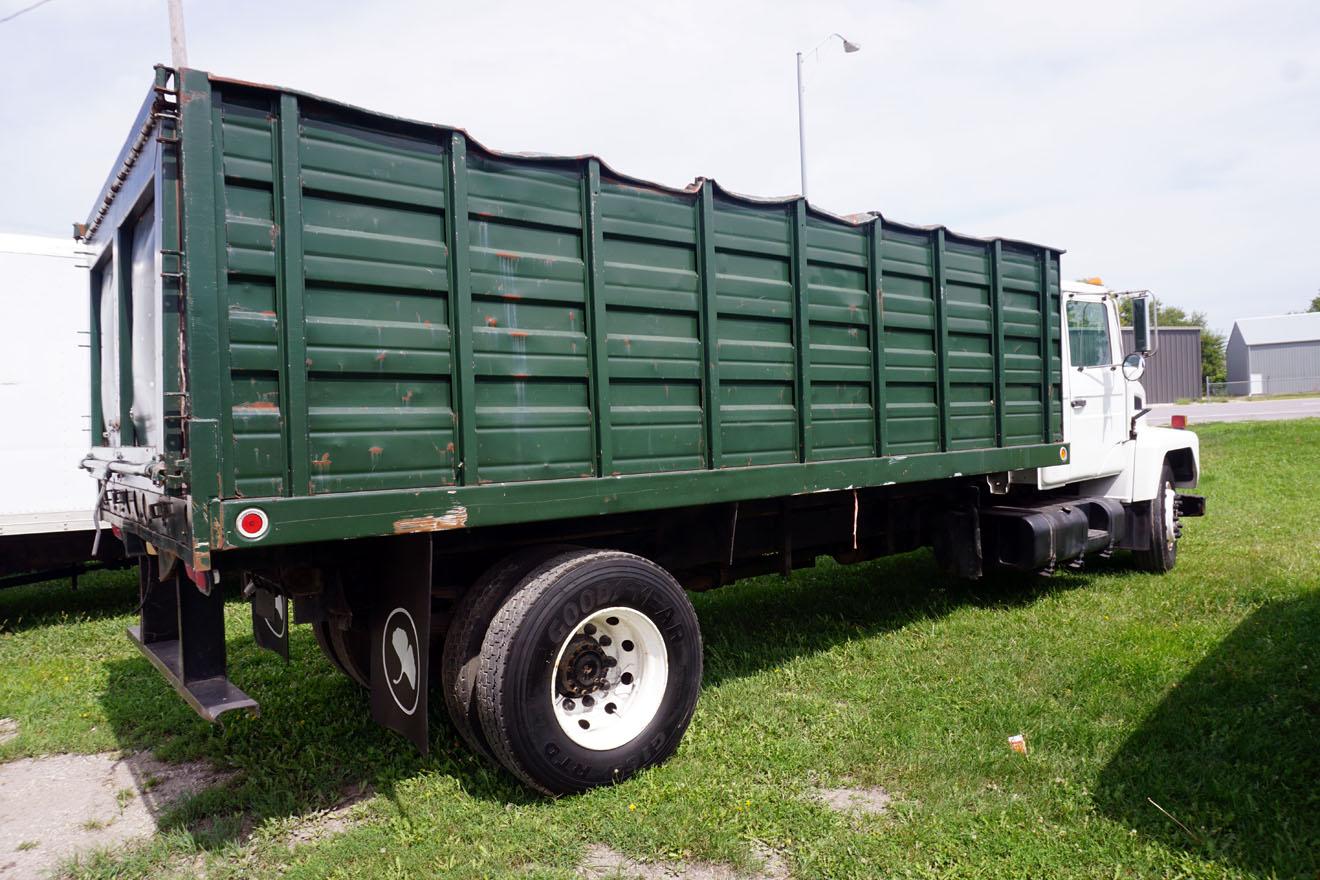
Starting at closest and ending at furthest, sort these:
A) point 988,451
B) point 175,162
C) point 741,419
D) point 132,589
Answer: point 175,162 → point 741,419 → point 988,451 → point 132,589

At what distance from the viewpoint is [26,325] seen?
7.37 meters

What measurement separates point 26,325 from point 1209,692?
28.3 feet

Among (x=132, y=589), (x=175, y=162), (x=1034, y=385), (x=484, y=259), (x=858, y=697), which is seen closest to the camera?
(x=175, y=162)

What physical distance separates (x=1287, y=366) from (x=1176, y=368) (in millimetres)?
16514

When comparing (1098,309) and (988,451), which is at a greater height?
(1098,309)

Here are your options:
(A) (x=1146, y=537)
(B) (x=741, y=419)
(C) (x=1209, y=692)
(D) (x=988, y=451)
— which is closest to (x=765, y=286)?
(B) (x=741, y=419)

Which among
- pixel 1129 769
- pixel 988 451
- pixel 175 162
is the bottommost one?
pixel 1129 769

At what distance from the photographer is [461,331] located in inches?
149

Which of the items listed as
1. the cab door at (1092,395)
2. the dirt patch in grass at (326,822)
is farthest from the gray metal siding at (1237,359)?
the dirt patch in grass at (326,822)

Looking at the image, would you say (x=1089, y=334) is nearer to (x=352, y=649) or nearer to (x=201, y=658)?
(x=352, y=649)

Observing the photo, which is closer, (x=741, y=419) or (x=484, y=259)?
(x=484, y=259)

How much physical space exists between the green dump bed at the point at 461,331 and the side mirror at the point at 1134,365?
9.78 ft

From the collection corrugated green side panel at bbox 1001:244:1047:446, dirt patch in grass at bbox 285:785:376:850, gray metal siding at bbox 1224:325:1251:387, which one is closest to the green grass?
dirt patch in grass at bbox 285:785:376:850

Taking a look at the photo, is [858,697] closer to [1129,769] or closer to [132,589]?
[1129,769]
